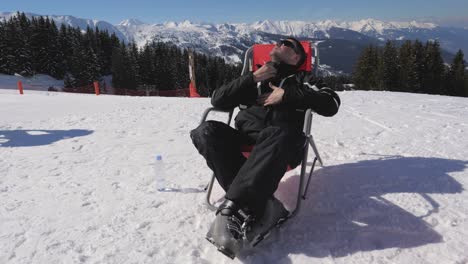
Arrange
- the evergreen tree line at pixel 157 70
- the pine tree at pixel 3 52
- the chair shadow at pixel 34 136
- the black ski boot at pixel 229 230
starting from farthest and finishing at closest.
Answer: the evergreen tree line at pixel 157 70, the pine tree at pixel 3 52, the chair shadow at pixel 34 136, the black ski boot at pixel 229 230

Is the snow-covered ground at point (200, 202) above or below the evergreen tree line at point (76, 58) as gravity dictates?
below

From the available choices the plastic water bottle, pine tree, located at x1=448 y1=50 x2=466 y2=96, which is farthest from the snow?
pine tree, located at x1=448 y1=50 x2=466 y2=96

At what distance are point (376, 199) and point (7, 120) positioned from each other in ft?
27.1

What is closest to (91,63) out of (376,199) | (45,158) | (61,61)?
(61,61)

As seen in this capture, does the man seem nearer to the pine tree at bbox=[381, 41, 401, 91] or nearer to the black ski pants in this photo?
the black ski pants

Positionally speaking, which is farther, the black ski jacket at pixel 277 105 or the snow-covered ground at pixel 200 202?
the black ski jacket at pixel 277 105

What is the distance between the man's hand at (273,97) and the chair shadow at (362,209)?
94 cm

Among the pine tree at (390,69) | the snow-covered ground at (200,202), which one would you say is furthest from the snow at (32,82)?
the snow-covered ground at (200,202)

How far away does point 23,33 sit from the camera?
4950 centimetres

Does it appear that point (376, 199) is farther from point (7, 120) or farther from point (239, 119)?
point (7, 120)

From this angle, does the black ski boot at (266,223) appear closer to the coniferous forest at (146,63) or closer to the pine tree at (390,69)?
the coniferous forest at (146,63)

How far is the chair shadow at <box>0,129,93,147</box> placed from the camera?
19.1ft

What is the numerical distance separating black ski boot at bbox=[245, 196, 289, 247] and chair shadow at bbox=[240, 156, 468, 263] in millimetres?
126

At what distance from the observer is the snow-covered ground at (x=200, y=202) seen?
2414 millimetres
